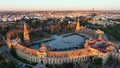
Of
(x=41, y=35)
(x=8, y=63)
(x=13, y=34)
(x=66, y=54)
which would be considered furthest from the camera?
(x=41, y=35)

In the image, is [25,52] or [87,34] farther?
[87,34]

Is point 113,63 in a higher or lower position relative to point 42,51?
lower

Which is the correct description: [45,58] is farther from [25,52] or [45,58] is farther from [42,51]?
[25,52]

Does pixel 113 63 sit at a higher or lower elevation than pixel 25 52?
lower

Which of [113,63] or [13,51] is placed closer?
[113,63]

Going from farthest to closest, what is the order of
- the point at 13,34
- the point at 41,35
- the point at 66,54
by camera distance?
the point at 41,35
the point at 13,34
the point at 66,54

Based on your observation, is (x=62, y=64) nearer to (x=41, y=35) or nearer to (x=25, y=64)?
(x=25, y=64)

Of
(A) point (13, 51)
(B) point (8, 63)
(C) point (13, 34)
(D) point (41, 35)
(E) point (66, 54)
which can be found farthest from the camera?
(D) point (41, 35)

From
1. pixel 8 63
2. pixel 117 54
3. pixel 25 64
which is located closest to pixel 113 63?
pixel 117 54

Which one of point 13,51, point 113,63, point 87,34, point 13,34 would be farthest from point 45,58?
point 87,34
